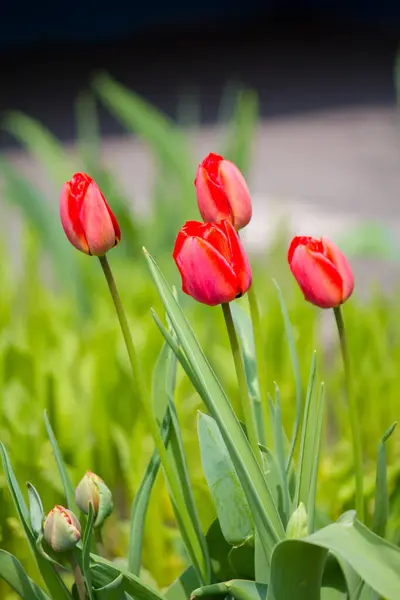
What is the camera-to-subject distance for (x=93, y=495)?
2.03 ft

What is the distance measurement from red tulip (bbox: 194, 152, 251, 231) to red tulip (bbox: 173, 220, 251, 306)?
0.06m

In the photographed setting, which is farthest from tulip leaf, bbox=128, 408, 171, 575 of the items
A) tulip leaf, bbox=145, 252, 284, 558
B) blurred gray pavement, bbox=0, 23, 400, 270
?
blurred gray pavement, bbox=0, 23, 400, 270

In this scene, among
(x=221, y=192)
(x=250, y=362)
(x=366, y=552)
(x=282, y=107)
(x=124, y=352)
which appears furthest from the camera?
(x=282, y=107)

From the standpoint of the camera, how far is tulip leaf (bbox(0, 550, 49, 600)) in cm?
61

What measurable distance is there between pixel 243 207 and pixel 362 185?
8.25ft

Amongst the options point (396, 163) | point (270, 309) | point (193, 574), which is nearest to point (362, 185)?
point (396, 163)

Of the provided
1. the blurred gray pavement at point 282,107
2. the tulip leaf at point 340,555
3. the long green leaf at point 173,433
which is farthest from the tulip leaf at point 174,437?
the blurred gray pavement at point 282,107

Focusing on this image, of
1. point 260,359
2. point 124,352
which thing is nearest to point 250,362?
point 260,359

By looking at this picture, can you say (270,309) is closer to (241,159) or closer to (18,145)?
(241,159)

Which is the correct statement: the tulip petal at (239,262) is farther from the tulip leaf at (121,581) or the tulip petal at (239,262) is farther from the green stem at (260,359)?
the tulip leaf at (121,581)

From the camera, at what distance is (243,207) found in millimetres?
626

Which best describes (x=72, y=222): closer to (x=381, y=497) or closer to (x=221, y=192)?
(x=221, y=192)

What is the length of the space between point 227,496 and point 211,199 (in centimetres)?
19

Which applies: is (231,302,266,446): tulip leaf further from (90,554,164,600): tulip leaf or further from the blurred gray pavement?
the blurred gray pavement
